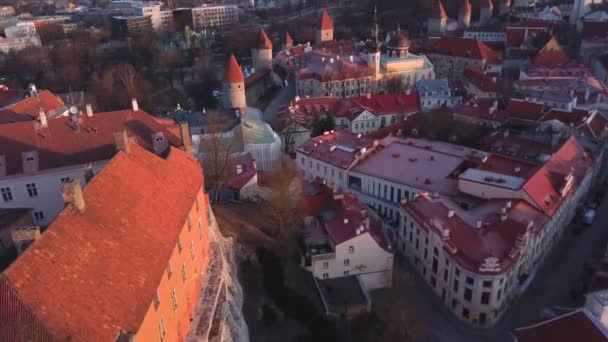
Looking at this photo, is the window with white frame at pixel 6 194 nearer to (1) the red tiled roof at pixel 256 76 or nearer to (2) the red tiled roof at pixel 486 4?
(1) the red tiled roof at pixel 256 76

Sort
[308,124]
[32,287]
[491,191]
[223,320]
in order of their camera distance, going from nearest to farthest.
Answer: [32,287]
[223,320]
[491,191]
[308,124]

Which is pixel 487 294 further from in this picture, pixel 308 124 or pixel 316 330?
pixel 308 124

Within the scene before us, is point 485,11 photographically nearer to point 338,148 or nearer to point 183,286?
point 338,148

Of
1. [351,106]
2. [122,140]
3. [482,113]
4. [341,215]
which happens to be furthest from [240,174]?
[482,113]

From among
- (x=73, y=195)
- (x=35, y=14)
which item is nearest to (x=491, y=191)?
(x=73, y=195)

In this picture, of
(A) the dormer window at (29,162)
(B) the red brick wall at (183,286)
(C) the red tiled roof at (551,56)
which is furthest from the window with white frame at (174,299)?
(C) the red tiled roof at (551,56)
